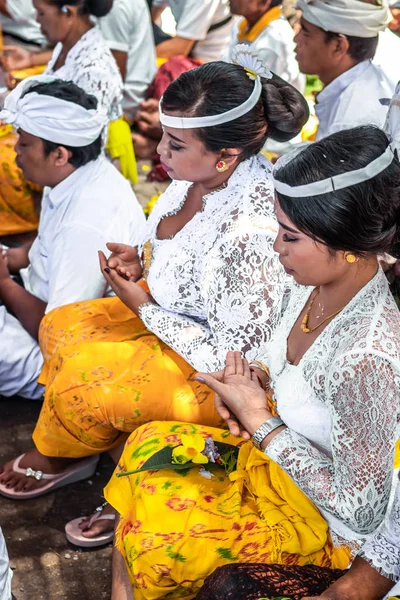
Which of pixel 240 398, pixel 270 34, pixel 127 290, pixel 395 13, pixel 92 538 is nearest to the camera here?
pixel 240 398

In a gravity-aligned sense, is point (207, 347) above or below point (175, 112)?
below

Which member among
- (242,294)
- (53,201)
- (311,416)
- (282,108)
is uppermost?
(282,108)

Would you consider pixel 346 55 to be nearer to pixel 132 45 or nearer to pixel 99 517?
pixel 132 45

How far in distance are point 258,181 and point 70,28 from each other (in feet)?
7.25

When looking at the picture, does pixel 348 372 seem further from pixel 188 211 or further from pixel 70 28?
pixel 70 28

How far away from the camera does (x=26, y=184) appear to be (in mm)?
4055

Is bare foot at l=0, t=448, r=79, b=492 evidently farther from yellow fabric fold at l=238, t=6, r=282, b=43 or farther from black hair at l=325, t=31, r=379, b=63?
yellow fabric fold at l=238, t=6, r=282, b=43

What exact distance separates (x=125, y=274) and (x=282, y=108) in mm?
803

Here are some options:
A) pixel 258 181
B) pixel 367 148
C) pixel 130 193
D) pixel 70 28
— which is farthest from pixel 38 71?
pixel 367 148

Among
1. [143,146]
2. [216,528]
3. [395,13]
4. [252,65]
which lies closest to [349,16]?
[252,65]

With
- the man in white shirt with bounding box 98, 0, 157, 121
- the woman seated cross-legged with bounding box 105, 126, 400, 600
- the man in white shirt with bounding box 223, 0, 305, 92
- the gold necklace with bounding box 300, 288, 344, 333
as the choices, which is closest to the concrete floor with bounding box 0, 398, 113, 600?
the woman seated cross-legged with bounding box 105, 126, 400, 600

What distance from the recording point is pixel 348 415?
6.05ft

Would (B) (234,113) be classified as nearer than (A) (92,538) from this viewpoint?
Yes

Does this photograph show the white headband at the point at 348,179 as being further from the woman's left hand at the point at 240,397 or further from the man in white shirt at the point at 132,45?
the man in white shirt at the point at 132,45
